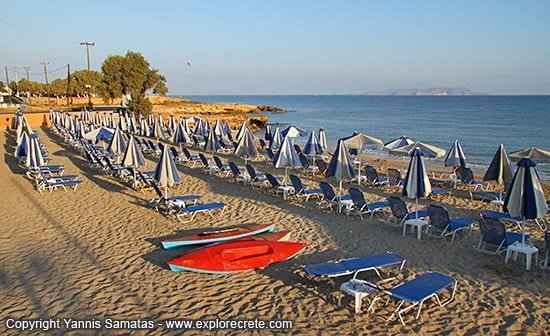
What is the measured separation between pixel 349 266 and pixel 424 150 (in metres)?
7.33

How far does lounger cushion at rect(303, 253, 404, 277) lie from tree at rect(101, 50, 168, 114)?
117ft

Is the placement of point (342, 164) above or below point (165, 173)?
above

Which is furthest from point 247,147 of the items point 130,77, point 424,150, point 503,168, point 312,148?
point 130,77

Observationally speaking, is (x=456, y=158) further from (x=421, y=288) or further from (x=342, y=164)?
(x=421, y=288)

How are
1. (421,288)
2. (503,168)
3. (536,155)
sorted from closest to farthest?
(421,288) → (503,168) → (536,155)

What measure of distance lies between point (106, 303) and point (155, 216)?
4.27 meters

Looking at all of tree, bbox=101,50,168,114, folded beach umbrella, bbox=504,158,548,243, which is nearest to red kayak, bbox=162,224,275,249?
folded beach umbrella, bbox=504,158,548,243

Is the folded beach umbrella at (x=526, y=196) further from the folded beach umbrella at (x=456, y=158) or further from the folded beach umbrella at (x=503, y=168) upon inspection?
the folded beach umbrella at (x=456, y=158)

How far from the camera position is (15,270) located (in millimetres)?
6906

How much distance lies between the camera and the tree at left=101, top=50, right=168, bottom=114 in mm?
39875

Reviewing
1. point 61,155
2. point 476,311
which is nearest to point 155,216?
point 476,311

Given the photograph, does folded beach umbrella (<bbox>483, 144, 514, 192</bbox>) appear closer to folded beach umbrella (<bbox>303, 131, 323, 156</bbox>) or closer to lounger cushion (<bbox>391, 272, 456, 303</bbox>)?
lounger cushion (<bbox>391, 272, 456, 303</bbox>)

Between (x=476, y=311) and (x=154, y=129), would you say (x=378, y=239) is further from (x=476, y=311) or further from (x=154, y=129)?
(x=154, y=129)

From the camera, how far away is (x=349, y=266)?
20.2ft
